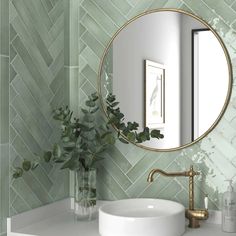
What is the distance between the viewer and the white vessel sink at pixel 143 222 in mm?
1776

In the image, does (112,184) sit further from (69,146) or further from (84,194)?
(69,146)

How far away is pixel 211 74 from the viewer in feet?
6.85

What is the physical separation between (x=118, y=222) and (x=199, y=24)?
3.26ft

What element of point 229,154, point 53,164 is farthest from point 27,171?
point 229,154

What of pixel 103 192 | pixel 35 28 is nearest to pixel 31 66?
pixel 35 28

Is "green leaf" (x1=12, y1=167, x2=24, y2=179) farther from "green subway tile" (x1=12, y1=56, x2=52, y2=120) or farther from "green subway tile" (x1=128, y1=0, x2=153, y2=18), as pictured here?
"green subway tile" (x1=128, y1=0, x2=153, y2=18)

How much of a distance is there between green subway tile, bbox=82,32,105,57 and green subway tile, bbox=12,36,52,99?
333 millimetres

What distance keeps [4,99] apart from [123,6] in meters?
0.79

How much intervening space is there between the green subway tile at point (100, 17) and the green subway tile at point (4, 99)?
59 cm

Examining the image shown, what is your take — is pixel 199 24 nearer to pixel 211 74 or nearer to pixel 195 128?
pixel 211 74

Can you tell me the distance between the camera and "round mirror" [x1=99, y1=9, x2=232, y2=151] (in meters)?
2.09

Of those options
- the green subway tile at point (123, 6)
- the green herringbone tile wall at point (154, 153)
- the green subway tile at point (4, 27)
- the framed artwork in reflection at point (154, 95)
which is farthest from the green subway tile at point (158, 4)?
the green subway tile at point (4, 27)

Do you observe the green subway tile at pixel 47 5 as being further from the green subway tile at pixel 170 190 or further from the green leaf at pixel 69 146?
the green subway tile at pixel 170 190

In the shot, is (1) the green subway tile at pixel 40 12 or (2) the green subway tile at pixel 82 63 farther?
(2) the green subway tile at pixel 82 63
